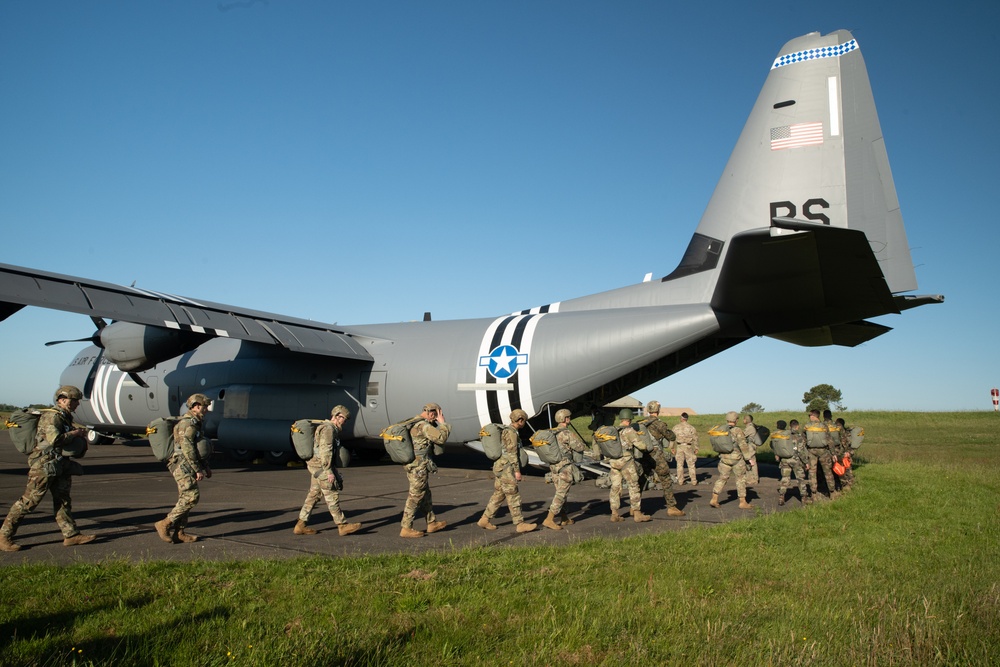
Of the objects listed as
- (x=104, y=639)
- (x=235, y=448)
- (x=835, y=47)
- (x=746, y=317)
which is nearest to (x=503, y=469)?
(x=104, y=639)

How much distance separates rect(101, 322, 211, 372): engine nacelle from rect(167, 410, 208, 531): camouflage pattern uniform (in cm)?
869

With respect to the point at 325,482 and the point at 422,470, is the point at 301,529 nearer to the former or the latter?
the point at 325,482

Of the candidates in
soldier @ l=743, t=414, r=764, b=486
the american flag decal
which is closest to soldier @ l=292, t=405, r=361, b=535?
soldier @ l=743, t=414, r=764, b=486

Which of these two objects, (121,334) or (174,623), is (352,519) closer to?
(174,623)

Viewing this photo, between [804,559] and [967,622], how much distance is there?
7.55 feet

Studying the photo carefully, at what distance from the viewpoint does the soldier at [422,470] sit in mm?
8820

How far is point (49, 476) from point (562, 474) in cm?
624

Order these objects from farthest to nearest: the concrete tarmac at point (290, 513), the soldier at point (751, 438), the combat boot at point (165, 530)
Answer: the soldier at point (751, 438), the combat boot at point (165, 530), the concrete tarmac at point (290, 513)

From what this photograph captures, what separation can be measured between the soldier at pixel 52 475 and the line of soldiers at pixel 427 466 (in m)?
0.01

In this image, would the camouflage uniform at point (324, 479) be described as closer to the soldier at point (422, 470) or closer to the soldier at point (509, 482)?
the soldier at point (422, 470)

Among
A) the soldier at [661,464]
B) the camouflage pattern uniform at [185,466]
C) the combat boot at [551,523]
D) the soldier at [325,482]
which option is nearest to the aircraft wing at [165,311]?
the camouflage pattern uniform at [185,466]

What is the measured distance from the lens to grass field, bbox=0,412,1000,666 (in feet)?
15.0

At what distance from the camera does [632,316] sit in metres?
14.4

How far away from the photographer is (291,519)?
32.6ft
